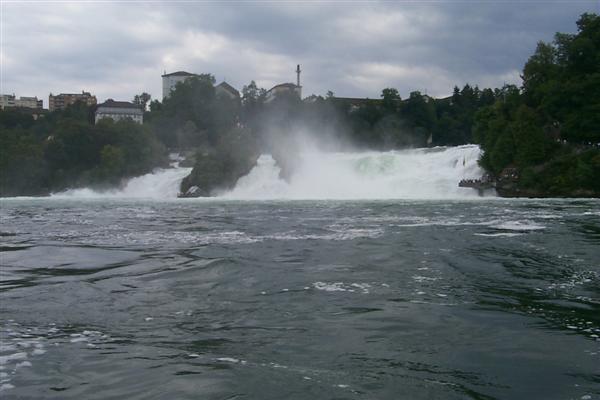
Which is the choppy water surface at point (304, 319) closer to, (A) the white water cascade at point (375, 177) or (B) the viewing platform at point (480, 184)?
(B) the viewing platform at point (480, 184)

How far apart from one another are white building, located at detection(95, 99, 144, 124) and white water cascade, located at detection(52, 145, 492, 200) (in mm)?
67184

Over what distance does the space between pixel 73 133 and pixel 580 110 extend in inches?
2119

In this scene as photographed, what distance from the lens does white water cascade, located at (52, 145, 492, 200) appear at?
4306 cm

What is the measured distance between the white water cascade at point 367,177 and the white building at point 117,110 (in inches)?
2645

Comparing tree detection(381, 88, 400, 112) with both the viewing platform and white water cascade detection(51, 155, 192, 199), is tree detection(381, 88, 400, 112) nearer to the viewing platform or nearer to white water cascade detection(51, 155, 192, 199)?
white water cascade detection(51, 155, 192, 199)

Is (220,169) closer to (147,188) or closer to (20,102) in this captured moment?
(147,188)

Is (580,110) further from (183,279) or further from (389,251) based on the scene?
(183,279)

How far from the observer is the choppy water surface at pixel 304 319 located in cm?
505

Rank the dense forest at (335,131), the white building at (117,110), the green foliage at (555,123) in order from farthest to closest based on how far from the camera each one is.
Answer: the white building at (117,110) → the dense forest at (335,131) → the green foliage at (555,123)

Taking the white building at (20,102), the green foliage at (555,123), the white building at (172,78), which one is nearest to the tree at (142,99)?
the white building at (172,78)

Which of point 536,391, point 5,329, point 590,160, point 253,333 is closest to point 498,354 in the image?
point 536,391

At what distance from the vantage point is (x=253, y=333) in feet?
21.8

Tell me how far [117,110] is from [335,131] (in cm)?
5777

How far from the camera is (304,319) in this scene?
7.29 meters
